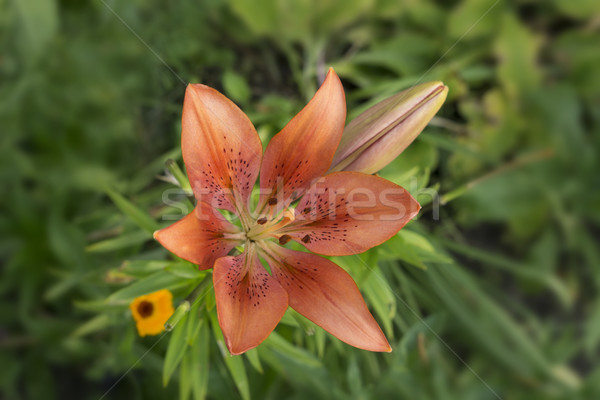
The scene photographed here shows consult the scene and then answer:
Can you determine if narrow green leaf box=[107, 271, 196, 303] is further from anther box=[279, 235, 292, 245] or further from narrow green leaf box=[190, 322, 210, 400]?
anther box=[279, 235, 292, 245]

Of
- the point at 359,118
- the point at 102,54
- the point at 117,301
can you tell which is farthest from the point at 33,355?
the point at 359,118

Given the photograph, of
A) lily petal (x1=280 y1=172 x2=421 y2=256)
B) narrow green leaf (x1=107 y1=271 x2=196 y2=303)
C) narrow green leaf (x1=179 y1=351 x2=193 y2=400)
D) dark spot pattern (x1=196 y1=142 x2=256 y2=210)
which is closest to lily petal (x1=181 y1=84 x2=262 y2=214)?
dark spot pattern (x1=196 y1=142 x2=256 y2=210)

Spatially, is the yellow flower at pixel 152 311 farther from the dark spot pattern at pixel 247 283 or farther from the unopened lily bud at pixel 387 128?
the unopened lily bud at pixel 387 128

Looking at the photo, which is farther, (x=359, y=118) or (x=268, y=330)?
(x=359, y=118)

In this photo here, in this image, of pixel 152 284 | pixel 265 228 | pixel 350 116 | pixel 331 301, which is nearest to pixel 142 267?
pixel 152 284

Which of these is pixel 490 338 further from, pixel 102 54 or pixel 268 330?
pixel 102 54

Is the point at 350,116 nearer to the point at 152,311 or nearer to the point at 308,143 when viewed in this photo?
the point at 308,143
